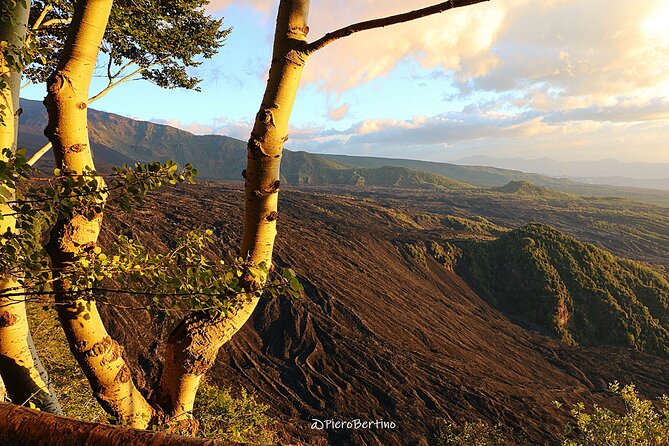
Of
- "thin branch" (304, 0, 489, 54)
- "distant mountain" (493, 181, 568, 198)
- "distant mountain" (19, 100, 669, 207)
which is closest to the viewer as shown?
"thin branch" (304, 0, 489, 54)

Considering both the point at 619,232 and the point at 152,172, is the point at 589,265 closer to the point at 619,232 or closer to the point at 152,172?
the point at 152,172

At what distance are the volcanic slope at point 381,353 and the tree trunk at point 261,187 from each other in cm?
1625

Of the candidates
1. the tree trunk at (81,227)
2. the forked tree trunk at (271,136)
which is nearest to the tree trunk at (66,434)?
the tree trunk at (81,227)

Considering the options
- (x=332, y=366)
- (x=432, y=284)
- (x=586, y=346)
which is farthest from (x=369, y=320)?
(x=586, y=346)

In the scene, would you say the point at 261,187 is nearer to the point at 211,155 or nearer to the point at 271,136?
the point at 271,136

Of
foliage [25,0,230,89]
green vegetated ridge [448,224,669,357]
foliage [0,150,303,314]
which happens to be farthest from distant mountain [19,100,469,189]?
foliage [0,150,303,314]

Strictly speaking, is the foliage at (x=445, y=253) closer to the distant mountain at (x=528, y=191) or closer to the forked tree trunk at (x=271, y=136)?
the forked tree trunk at (x=271, y=136)

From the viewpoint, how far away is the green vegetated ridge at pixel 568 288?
31.8 meters

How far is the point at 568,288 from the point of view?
3553 centimetres

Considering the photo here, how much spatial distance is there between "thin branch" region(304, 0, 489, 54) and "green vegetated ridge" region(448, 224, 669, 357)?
36.8 metres

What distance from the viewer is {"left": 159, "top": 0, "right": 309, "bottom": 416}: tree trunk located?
5.94 ft

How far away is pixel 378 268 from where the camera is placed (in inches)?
1366

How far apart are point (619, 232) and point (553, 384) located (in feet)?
256

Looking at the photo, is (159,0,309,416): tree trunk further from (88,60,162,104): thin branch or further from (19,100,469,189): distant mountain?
(19,100,469,189): distant mountain
